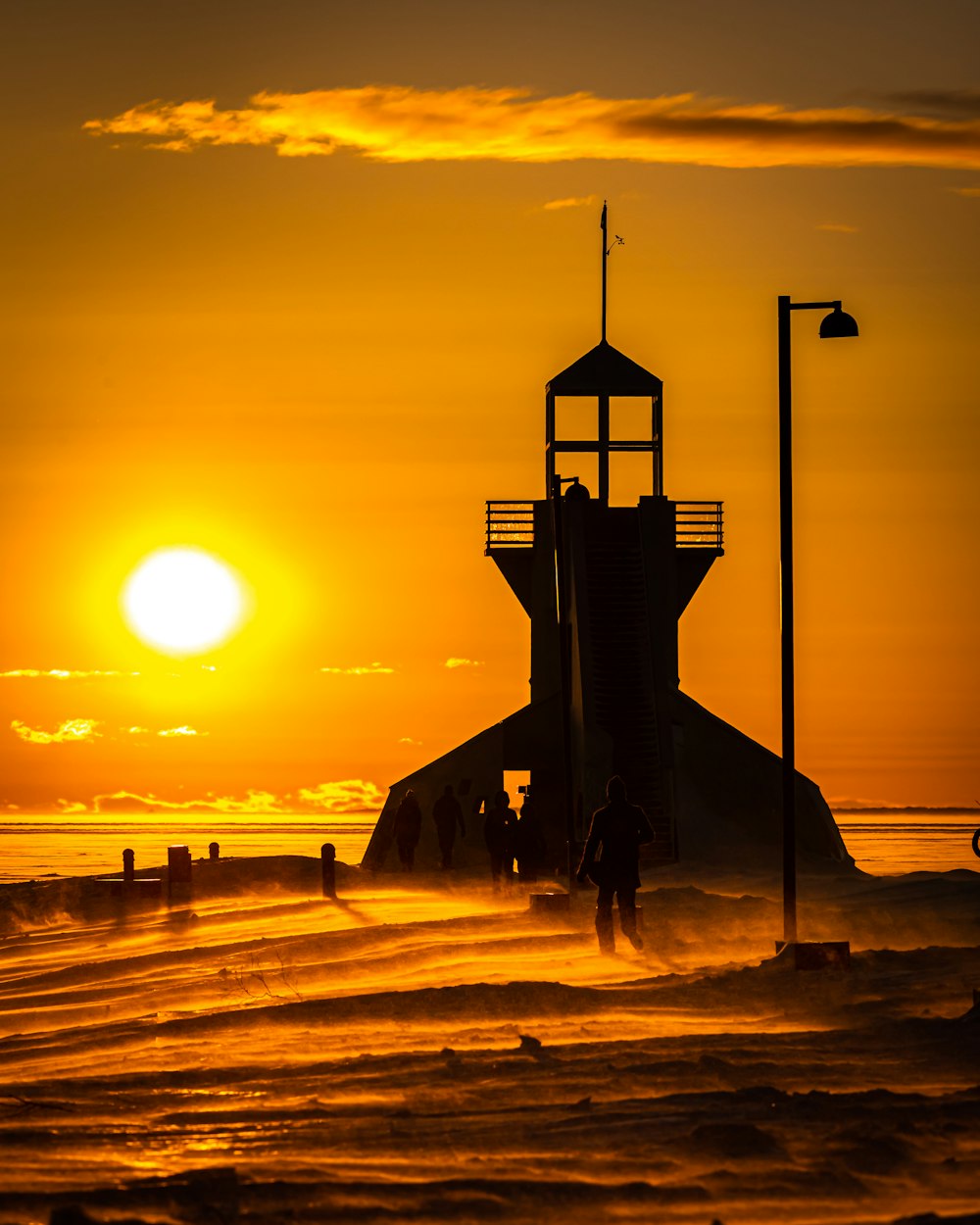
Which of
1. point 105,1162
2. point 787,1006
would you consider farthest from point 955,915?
point 105,1162

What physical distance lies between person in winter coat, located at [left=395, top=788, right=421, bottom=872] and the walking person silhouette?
16264 millimetres

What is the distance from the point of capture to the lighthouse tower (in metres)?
37.2

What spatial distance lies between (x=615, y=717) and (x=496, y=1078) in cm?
2758

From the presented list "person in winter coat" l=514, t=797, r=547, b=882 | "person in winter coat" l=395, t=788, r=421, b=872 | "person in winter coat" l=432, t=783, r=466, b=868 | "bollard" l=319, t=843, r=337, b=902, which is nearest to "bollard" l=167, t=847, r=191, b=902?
"bollard" l=319, t=843, r=337, b=902

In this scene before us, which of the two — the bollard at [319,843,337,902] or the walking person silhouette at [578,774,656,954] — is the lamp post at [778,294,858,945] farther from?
the bollard at [319,843,337,902]

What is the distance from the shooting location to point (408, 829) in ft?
120

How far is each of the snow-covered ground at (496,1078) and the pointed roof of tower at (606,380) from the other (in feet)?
78.9

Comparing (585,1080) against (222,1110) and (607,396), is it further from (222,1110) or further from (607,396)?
(607,396)

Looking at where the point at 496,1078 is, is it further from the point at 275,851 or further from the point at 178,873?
the point at 275,851

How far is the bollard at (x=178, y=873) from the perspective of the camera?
31.9 metres

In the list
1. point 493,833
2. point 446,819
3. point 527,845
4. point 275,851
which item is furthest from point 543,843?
point 275,851

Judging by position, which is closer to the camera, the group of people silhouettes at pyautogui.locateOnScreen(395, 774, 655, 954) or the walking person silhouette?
the walking person silhouette

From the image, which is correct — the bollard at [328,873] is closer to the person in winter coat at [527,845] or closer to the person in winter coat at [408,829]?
the person in winter coat at [527,845]

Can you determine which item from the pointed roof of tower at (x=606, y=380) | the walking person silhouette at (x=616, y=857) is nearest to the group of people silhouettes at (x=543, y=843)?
the walking person silhouette at (x=616, y=857)
